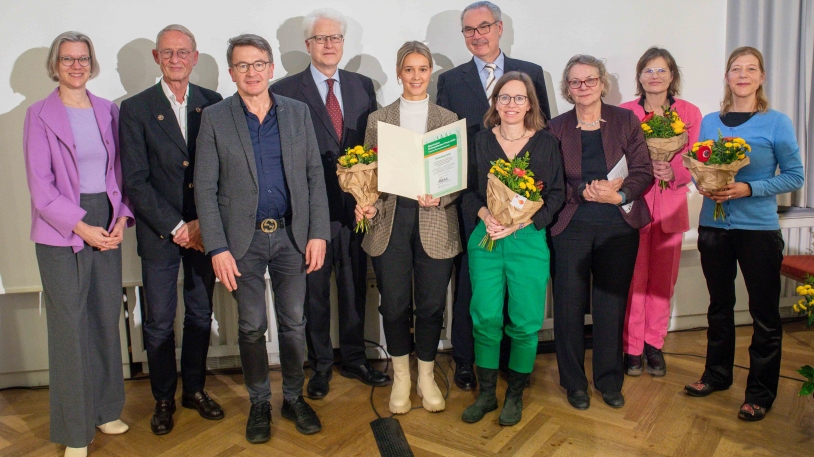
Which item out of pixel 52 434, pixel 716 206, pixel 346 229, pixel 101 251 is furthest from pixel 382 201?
pixel 52 434

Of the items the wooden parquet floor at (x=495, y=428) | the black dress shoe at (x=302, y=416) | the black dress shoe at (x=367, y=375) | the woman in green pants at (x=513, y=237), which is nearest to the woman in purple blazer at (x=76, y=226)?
the wooden parquet floor at (x=495, y=428)

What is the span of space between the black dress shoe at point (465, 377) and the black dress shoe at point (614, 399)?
703 millimetres

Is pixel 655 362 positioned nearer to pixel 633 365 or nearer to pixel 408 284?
pixel 633 365

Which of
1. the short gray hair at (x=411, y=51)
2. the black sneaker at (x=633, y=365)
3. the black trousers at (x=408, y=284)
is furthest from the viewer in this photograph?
the black sneaker at (x=633, y=365)

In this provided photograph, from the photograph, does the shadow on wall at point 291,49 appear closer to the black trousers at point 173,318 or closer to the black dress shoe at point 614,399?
the black trousers at point 173,318

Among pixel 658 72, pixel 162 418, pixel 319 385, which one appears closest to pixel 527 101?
pixel 658 72

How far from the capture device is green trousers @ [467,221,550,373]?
298 cm

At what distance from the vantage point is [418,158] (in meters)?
2.88

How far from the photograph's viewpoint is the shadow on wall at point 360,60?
3.81m

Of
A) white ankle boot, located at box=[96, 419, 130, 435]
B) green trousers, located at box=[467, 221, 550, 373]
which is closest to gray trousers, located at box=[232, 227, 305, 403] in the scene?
white ankle boot, located at box=[96, 419, 130, 435]

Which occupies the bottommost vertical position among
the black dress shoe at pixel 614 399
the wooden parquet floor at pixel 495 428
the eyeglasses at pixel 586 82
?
the wooden parquet floor at pixel 495 428

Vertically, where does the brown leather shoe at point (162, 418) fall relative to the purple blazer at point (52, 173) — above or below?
below

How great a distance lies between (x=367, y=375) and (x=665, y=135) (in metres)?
2.04

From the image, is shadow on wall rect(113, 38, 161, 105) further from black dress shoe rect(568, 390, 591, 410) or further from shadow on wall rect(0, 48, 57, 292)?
black dress shoe rect(568, 390, 591, 410)
